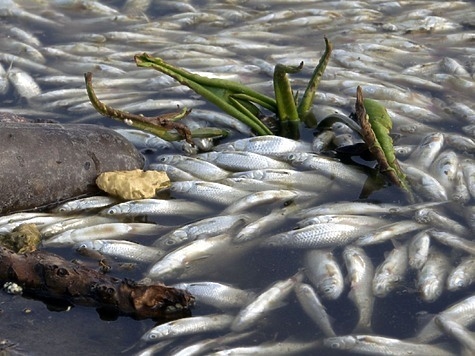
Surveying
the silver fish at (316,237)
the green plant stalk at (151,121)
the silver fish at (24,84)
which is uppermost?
the green plant stalk at (151,121)

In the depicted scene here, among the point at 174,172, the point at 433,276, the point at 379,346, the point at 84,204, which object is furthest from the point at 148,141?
the point at 379,346

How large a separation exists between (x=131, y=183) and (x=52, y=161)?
2.34 ft

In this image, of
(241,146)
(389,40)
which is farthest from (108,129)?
(389,40)

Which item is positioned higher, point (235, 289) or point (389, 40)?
point (389, 40)

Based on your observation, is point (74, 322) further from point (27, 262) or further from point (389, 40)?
point (389, 40)

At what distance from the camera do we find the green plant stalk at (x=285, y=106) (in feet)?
28.4

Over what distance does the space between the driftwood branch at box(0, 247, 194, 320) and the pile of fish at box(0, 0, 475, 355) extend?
8.9 inches

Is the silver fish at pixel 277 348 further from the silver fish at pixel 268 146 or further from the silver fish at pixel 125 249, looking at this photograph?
the silver fish at pixel 268 146

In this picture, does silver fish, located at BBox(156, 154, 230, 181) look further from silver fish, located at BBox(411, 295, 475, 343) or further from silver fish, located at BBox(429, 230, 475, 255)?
silver fish, located at BBox(411, 295, 475, 343)

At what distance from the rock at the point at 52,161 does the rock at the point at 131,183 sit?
17cm

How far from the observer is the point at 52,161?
8109 mm

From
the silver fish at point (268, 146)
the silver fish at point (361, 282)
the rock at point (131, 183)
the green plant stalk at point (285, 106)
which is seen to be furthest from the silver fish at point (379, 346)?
the green plant stalk at point (285, 106)

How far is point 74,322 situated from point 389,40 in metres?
6.20

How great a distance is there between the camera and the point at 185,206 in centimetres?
794
